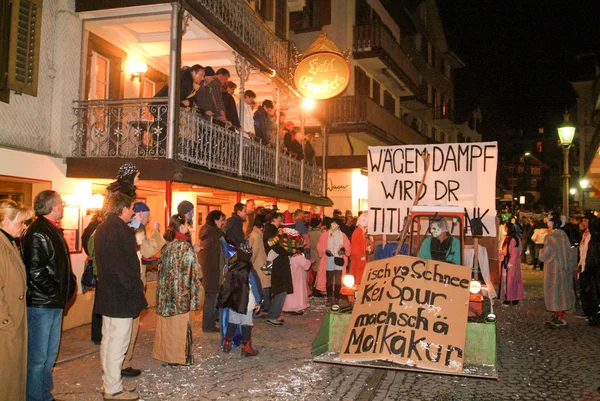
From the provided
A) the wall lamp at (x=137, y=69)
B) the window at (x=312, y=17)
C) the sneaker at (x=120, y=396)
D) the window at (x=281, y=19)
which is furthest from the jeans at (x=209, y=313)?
the window at (x=312, y=17)

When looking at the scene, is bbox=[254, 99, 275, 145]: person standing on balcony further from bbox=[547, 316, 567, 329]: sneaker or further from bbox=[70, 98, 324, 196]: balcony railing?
bbox=[547, 316, 567, 329]: sneaker

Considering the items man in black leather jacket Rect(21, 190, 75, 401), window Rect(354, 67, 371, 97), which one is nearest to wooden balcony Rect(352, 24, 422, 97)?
window Rect(354, 67, 371, 97)

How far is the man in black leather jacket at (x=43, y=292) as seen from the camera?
506 centimetres

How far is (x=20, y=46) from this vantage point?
8773mm

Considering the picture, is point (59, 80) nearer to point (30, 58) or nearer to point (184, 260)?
point (30, 58)

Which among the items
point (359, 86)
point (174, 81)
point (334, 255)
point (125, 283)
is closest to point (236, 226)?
point (174, 81)

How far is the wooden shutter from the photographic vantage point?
8406 mm

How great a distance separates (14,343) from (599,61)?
33.7 meters

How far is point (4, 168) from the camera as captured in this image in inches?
336

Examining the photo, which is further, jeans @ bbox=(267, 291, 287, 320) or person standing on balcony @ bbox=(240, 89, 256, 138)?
person standing on balcony @ bbox=(240, 89, 256, 138)

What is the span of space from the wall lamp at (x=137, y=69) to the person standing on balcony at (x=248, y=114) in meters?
2.44

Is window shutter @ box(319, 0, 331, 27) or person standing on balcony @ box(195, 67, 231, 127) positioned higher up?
window shutter @ box(319, 0, 331, 27)

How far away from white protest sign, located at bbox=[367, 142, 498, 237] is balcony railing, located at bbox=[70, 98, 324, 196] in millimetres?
3495

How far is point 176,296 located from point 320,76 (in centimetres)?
1106
